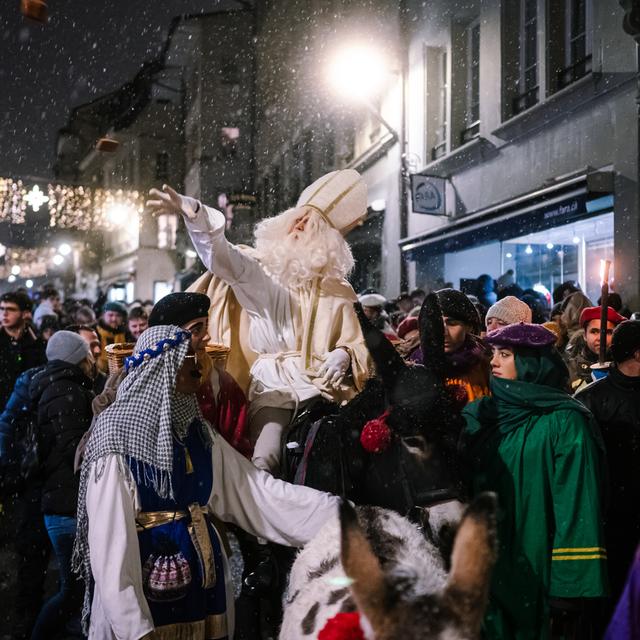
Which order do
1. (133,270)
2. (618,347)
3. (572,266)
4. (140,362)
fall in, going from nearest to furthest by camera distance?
(140,362) < (618,347) < (572,266) < (133,270)

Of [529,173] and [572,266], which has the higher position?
[529,173]

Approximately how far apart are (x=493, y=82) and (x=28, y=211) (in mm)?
15567

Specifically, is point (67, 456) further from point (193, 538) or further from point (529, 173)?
point (529, 173)

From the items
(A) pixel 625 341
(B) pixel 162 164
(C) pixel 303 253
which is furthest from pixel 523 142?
(B) pixel 162 164

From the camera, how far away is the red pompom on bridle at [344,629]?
77.0 inches

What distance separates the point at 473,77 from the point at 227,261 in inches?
505

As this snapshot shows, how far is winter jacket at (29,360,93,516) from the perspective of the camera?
4.88 m

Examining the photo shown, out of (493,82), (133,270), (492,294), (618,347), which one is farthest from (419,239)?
(133,270)

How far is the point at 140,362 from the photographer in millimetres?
2992

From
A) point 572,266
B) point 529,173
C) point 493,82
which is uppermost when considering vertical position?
point 493,82

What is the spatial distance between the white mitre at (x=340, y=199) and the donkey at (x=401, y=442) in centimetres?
162

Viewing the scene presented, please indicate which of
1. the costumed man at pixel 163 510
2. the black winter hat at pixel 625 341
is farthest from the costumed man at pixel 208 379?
the black winter hat at pixel 625 341

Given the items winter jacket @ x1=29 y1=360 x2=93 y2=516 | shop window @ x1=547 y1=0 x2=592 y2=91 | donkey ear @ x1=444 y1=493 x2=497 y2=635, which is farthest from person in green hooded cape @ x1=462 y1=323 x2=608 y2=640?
shop window @ x1=547 y1=0 x2=592 y2=91

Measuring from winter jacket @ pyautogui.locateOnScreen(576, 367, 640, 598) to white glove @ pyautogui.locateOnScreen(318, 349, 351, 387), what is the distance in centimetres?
159
